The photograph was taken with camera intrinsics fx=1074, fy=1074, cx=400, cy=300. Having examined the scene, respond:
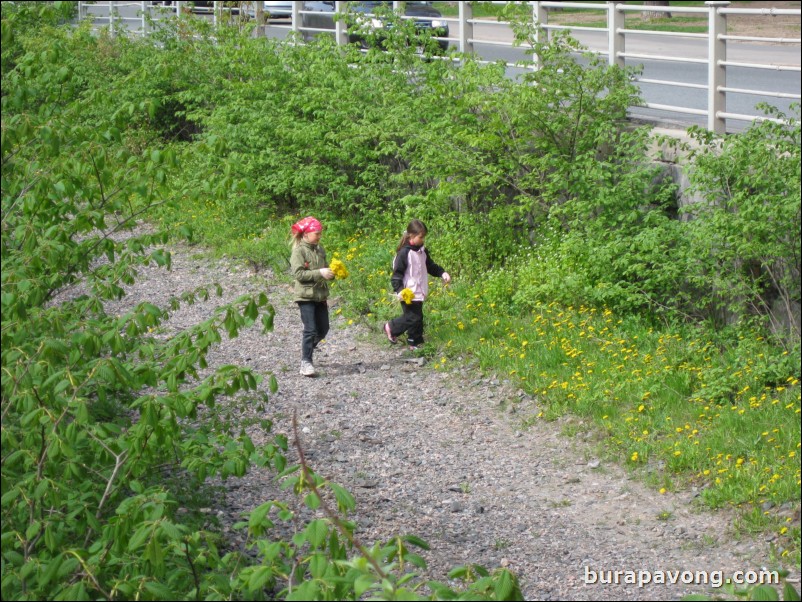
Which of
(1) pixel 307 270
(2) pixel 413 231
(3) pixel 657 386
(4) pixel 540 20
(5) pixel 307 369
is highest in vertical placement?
(4) pixel 540 20

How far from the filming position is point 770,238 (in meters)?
8.19

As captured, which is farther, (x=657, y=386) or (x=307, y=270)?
(x=307, y=270)

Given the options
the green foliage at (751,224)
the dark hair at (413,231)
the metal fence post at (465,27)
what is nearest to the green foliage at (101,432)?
the green foliage at (751,224)

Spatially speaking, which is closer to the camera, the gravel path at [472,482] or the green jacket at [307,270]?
the gravel path at [472,482]

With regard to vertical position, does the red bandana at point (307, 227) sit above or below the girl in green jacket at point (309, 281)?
above

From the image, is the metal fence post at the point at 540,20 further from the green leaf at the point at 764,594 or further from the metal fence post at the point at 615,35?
the green leaf at the point at 764,594

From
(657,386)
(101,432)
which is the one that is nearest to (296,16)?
(657,386)

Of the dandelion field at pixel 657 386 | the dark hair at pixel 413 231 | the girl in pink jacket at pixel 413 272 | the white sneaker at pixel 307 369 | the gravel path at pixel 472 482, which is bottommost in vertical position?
the gravel path at pixel 472 482

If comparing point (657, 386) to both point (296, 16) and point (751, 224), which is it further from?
point (296, 16)

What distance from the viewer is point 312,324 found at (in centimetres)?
981

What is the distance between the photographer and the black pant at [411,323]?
10.2 m

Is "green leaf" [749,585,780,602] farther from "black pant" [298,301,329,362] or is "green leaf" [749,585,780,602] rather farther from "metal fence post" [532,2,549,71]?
"metal fence post" [532,2,549,71]

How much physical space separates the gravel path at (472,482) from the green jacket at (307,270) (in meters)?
0.78

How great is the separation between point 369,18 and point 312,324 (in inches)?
197
